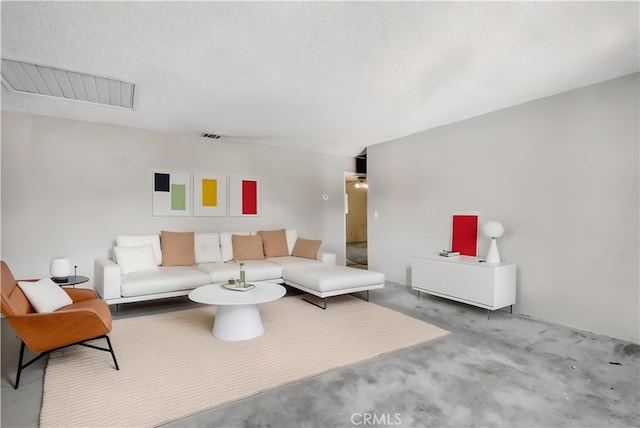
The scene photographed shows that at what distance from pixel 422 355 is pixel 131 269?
3.48 m

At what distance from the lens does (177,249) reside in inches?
182

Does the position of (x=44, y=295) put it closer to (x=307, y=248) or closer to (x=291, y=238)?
(x=307, y=248)

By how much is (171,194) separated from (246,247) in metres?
1.38

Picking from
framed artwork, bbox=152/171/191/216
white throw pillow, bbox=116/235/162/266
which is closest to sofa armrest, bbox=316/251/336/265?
framed artwork, bbox=152/171/191/216

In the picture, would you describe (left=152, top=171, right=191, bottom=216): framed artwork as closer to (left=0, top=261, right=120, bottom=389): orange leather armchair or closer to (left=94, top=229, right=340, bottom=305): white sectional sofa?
(left=94, top=229, right=340, bottom=305): white sectional sofa

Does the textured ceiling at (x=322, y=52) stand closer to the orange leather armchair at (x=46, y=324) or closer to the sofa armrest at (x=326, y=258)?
the orange leather armchair at (x=46, y=324)

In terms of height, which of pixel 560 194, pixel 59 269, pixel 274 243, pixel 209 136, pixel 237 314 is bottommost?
pixel 237 314

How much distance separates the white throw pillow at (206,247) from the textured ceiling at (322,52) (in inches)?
69.9

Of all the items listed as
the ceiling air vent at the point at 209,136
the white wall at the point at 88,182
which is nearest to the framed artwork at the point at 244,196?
the white wall at the point at 88,182

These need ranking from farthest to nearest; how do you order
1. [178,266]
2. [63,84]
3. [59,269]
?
[178,266]
[59,269]
[63,84]

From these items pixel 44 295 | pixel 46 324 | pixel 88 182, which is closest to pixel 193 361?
pixel 46 324

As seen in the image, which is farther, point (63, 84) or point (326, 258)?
point (326, 258)

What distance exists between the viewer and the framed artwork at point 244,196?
219 inches

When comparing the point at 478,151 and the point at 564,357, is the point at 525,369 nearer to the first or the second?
the point at 564,357
